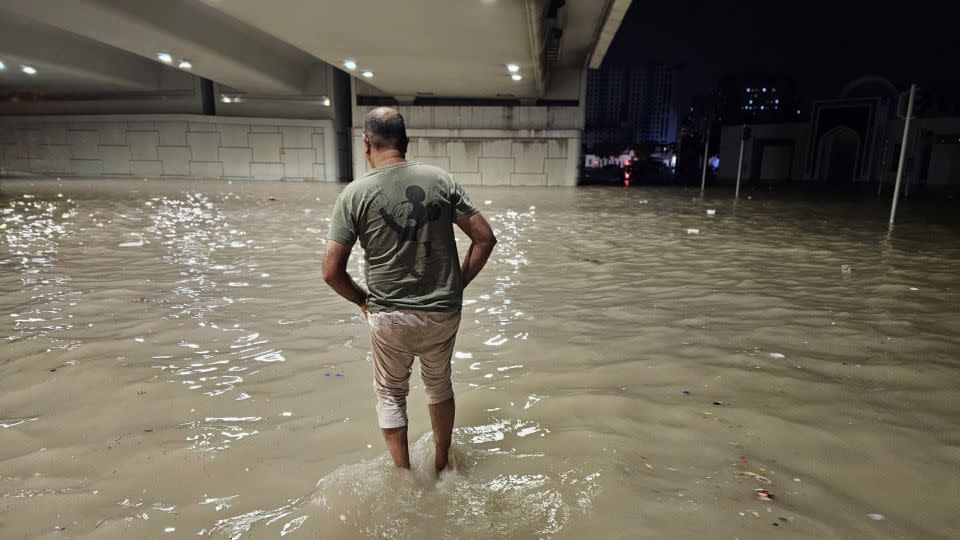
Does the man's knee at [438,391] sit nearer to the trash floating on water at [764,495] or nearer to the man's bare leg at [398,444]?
the man's bare leg at [398,444]

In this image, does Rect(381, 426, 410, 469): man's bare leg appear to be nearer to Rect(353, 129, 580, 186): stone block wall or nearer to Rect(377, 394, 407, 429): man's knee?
Rect(377, 394, 407, 429): man's knee

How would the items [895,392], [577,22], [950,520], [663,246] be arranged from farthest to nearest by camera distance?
[577,22], [663,246], [895,392], [950,520]

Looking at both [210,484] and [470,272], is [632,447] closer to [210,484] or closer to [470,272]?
[470,272]

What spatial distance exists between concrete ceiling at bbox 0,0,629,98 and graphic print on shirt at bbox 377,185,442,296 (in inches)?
398

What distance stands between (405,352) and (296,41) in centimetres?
1554

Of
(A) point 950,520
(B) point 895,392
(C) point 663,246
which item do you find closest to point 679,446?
(A) point 950,520

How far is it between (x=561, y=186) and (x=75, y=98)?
2633cm

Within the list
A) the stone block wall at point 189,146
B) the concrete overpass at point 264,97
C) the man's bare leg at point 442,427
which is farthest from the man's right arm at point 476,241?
the stone block wall at point 189,146

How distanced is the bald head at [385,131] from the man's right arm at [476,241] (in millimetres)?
453

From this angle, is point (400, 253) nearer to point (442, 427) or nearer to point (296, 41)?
point (442, 427)

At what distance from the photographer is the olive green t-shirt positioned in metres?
2.30

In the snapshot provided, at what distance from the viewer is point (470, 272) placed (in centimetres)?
261

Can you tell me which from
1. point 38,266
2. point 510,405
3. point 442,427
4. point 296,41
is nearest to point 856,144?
point 296,41

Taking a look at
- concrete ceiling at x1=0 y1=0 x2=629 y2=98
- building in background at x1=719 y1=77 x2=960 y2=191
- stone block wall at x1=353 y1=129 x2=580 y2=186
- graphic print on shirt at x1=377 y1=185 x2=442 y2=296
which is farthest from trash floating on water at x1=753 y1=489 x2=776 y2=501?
building in background at x1=719 y1=77 x2=960 y2=191
